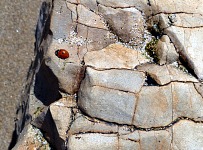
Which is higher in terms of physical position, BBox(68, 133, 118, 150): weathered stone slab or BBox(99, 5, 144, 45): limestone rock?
BBox(99, 5, 144, 45): limestone rock

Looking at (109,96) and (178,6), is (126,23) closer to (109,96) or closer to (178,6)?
(178,6)

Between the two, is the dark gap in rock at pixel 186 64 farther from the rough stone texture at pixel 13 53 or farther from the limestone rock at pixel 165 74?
the rough stone texture at pixel 13 53

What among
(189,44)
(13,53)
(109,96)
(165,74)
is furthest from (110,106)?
(13,53)

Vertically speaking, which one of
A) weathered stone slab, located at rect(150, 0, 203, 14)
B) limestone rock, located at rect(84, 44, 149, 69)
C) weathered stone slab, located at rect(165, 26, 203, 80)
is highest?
weathered stone slab, located at rect(150, 0, 203, 14)

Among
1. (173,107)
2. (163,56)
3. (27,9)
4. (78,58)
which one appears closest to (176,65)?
(163,56)

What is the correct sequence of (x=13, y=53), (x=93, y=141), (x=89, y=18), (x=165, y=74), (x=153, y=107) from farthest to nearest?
(x=13, y=53) < (x=89, y=18) < (x=165, y=74) < (x=153, y=107) < (x=93, y=141)

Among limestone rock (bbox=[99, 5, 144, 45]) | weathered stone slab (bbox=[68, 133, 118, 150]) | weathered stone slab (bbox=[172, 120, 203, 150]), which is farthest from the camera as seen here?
limestone rock (bbox=[99, 5, 144, 45])

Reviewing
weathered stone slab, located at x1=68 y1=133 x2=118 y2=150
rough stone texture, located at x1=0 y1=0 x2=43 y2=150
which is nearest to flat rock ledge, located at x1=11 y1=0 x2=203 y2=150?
weathered stone slab, located at x1=68 y1=133 x2=118 y2=150

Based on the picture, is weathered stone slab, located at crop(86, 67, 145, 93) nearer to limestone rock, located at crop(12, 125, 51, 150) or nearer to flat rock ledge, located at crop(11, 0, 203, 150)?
flat rock ledge, located at crop(11, 0, 203, 150)
